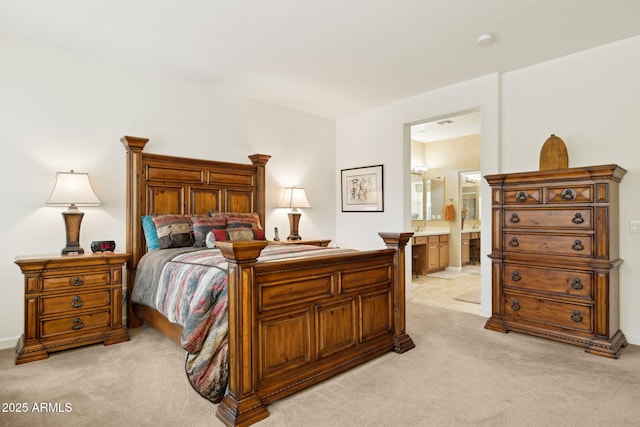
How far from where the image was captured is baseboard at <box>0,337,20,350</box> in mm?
3074

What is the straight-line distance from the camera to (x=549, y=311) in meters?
3.21

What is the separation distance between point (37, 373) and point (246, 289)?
1835 mm

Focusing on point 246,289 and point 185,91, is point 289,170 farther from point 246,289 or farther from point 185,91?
point 246,289

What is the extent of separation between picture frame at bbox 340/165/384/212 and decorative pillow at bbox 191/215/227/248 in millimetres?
2257

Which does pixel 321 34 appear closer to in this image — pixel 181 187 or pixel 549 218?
pixel 181 187

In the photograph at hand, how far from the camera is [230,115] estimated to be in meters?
4.61

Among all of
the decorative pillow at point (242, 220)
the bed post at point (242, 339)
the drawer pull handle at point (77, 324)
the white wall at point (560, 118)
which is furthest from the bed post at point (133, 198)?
the white wall at point (560, 118)

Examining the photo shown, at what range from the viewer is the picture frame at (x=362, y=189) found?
5.24 m

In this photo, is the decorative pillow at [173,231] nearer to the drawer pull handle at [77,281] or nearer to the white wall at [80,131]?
the white wall at [80,131]

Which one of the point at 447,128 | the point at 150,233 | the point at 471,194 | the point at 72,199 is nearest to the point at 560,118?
the point at 447,128

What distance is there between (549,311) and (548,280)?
0.89ft

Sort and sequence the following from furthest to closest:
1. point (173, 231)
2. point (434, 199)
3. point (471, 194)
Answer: point (471, 194)
point (434, 199)
point (173, 231)

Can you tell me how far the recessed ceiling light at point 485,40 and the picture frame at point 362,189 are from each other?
222 centimetres

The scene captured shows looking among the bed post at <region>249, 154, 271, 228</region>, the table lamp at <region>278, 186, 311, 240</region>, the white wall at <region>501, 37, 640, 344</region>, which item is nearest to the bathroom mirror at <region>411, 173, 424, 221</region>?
the table lamp at <region>278, 186, 311, 240</region>
